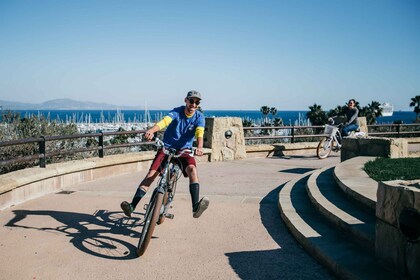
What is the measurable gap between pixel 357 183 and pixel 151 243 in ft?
10.9

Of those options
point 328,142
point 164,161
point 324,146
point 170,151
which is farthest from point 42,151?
point 328,142

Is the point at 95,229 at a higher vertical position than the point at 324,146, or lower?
lower

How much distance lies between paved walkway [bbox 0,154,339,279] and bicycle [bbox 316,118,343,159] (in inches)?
253

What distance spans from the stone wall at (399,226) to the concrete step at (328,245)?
0.14 meters

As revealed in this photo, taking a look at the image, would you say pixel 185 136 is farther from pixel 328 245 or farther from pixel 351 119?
pixel 351 119

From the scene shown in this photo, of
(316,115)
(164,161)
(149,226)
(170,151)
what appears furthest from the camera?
(316,115)

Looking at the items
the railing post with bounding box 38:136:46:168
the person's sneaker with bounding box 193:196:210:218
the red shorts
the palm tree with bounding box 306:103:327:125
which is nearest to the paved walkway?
the person's sneaker with bounding box 193:196:210:218

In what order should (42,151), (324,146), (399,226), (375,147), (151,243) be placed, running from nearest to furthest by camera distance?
(399,226)
(151,243)
(42,151)
(375,147)
(324,146)

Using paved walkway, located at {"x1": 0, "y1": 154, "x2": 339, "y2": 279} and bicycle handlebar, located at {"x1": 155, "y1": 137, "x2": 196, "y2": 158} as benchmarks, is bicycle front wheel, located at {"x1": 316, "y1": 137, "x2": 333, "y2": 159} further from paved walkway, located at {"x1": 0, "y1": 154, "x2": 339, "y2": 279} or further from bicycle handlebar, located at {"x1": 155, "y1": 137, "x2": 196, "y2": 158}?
bicycle handlebar, located at {"x1": 155, "y1": 137, "x2": 196, "y2": 158}

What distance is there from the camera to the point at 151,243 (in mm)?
4539

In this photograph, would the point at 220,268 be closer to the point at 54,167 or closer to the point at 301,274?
the point at 301,274

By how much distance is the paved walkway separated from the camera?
146 inches

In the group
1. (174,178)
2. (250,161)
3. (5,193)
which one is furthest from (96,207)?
(250,161)

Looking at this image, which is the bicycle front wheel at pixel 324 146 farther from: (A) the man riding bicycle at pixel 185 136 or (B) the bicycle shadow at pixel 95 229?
(B) the bicycle shadow at pixel 95 229
